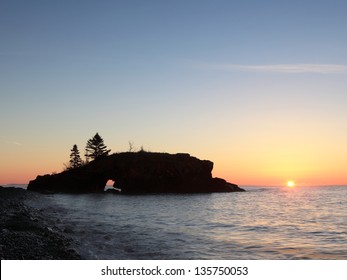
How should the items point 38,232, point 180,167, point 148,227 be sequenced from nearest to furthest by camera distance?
point 38,232 < point 148,227 < point 180,167

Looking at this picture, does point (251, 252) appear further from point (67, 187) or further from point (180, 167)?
point (67, 187)

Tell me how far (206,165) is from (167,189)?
14125 millimetres

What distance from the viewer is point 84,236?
83.4ft

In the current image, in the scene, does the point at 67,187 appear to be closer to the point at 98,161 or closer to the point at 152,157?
the point at 98,161

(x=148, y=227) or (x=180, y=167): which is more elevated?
(x=180, y=167)

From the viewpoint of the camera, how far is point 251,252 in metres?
21.0

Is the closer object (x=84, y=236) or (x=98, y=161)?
(x=84, y=236)

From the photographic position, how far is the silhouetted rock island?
110m

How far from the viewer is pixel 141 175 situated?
110 metres

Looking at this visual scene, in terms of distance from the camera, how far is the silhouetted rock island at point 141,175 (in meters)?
110
